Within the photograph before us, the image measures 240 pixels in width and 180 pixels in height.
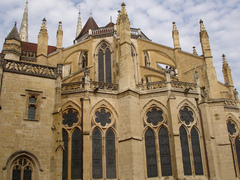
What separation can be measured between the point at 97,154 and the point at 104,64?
8.57 metres

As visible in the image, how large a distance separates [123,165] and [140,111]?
297 cm

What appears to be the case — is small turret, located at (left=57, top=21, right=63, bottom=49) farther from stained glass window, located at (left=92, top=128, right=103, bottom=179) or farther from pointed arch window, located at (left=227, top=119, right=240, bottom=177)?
pointed arch window, located at (left=227, top=119, right=240, bottom=177)

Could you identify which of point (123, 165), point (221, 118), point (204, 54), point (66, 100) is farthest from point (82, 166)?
point (204, 54)

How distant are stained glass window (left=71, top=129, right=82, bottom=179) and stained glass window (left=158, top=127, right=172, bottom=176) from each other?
3941 mm

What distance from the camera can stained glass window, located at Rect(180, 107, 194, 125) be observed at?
15867 mm

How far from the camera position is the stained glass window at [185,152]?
1481 cm

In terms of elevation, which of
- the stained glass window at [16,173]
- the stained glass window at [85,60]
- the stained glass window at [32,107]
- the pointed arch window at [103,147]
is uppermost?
the stained glass window at [85,60]

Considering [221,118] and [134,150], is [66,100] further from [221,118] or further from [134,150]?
[221,118]

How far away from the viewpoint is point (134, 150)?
14.2 m

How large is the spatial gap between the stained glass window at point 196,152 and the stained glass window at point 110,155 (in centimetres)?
404

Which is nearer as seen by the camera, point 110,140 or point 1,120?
point 1,120

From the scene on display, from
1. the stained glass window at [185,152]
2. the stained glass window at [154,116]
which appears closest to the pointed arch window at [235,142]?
the stained glass window at [185,152]

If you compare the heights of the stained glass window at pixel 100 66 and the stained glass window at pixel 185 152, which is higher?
the stained glass window at pixel 100 66

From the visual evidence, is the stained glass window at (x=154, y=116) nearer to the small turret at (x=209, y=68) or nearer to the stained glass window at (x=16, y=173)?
the small turret at (x=209, y=68)
